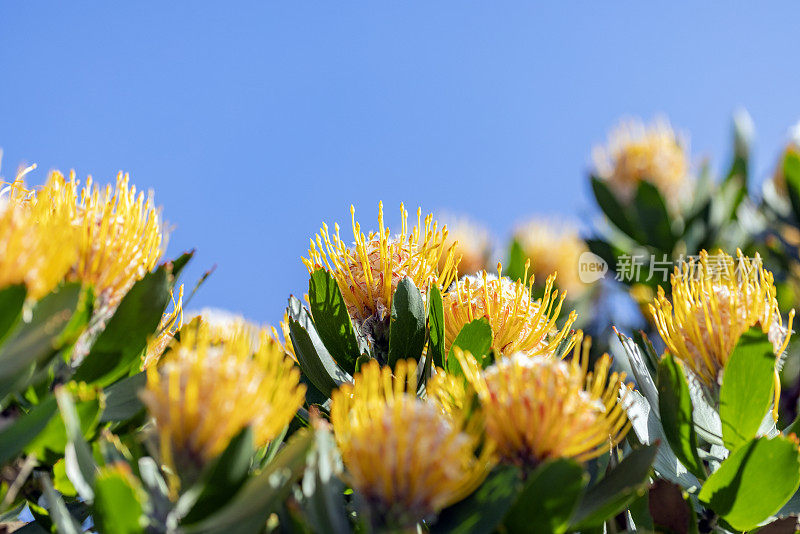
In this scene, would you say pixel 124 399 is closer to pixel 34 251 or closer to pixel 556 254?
pixel 34 251

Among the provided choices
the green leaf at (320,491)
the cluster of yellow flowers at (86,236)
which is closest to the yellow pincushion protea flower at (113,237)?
the cluster of yellow flowers at (86,236)

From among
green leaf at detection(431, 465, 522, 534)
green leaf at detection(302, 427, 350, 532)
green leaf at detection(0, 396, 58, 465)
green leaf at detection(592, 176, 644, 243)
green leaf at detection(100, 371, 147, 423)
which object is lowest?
green leaf at detection(431, 465, 522, 534)

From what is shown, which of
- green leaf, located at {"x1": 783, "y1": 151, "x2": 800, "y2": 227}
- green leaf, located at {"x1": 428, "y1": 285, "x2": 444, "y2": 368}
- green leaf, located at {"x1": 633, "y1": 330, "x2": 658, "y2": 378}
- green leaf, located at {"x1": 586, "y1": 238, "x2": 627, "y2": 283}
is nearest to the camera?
green leaf, located at {"x1": 428, "y1": 285, "x2": 444, "y2": 368}

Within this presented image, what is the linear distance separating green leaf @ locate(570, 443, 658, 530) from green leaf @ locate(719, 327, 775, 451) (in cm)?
27

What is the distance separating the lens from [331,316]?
1366mm

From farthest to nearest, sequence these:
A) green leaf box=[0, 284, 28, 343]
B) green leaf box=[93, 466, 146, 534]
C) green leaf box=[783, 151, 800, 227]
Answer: green leaf box=[783, 151, 800, 227] < green leaf box=[0, 284, 28, 343] < green leaf box=[93, 466, 146, 534]

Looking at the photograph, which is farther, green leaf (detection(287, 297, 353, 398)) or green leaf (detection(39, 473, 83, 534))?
green leaf (detection(287, 297, 353, 398))

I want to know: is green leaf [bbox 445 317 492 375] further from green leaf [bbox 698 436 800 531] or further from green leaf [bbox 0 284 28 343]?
green leaf [bbox 0 284 28 343]

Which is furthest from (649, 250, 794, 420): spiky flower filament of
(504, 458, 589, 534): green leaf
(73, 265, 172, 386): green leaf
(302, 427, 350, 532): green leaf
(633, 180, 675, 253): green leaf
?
(633, 180, 675, 253): green leaf

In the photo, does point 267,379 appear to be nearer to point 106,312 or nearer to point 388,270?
point 106,312

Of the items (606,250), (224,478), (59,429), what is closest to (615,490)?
(224,478)

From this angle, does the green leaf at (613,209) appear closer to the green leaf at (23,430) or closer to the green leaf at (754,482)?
the green leaf at (754,482)

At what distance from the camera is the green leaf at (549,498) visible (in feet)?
2.91

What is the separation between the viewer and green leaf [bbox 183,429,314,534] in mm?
842
